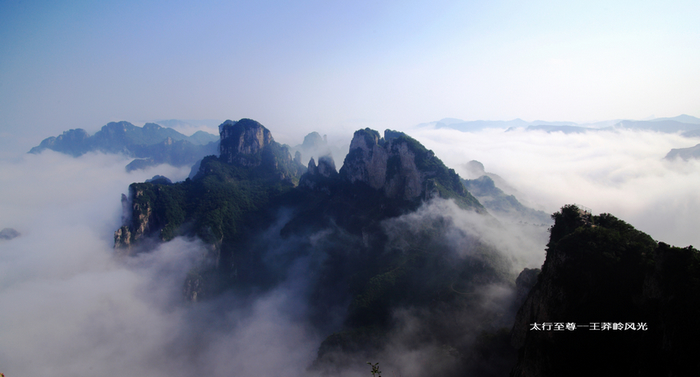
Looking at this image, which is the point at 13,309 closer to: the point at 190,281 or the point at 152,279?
the point at 152,279

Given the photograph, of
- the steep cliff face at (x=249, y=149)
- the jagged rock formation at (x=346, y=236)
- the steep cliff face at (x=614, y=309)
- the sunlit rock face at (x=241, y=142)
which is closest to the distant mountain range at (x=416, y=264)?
the steep cliff face at (x=614, y=309)

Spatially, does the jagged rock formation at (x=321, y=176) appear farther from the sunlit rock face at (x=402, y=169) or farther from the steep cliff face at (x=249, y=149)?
the steep cliff face at (x=249, y=149)

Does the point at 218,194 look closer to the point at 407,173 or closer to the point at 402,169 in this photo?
the point at 402,169

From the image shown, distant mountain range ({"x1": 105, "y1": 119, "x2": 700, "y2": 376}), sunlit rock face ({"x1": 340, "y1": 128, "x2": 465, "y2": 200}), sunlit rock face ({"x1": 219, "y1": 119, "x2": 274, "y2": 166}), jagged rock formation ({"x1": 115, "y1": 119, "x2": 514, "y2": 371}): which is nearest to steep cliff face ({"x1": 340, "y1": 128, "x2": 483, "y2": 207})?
sunlit rock face ({"x1": 340, "y1": 128, "x2": 465, "y2": 200})

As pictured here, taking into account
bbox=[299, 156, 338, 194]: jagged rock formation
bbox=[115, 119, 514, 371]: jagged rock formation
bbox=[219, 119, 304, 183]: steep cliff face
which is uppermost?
bbox=[219, 119, 304, 183]: steep cliff face

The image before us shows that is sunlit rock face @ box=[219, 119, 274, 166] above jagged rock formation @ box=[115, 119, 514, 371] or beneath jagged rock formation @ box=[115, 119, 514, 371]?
Answer: above

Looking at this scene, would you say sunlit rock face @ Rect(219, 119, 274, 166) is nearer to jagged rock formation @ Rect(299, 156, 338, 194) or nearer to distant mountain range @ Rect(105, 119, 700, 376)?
distant mountain range @ Rect(105, 119, 700, 376)

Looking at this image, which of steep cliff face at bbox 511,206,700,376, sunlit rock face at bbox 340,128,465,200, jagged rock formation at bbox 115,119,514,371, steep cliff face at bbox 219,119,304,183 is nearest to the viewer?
steep cliff face at bbox 511,206,700,376
